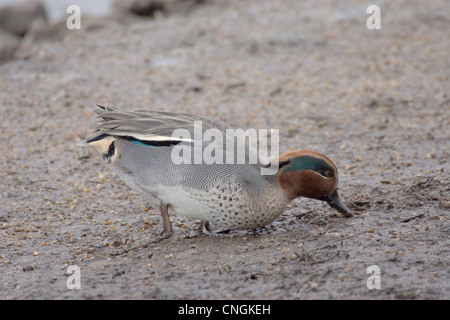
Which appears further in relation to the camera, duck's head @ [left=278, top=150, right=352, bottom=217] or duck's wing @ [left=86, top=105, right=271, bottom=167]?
duck's head @ [left=278, top=150, right=352, bottom=217]

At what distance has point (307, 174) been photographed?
4109 millimetres

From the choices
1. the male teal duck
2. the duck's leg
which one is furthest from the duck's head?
the duck's leg

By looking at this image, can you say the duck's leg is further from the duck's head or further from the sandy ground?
the duck's head

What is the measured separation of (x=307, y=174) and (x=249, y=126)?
210cm

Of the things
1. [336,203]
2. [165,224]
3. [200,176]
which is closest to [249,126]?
[336,203]

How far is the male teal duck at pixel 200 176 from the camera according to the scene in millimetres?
3895

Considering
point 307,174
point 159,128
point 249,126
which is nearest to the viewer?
point 159,128

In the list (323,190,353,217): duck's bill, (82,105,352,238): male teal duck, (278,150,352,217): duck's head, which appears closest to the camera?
(82,105,352,238): male teal duck

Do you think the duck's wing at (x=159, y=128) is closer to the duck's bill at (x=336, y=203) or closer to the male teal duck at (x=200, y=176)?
the male teal duck at (x=200, y=176)

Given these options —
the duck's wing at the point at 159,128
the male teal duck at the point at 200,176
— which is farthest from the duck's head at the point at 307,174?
the duck's wing at the point at 159,128

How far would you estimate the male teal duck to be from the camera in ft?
12.8

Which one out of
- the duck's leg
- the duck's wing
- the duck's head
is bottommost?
the duck's leg

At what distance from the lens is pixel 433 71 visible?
696cm

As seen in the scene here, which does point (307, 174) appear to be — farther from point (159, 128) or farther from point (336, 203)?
point (159, 128)
